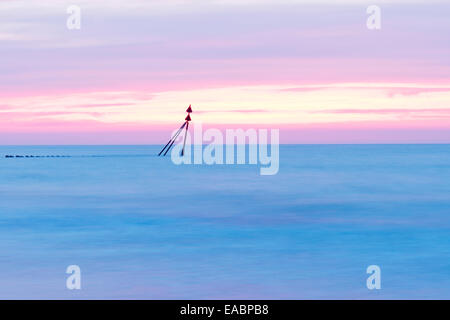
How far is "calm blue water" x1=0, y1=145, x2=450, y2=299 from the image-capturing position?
44.6ft

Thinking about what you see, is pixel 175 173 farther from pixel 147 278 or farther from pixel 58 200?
pixel 147 278

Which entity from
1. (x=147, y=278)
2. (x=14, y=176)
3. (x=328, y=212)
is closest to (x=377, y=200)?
(x=328, y=212)

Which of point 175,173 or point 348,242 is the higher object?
point 175,173

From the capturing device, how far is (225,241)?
19.1 m

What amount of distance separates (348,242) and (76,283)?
8.71 m

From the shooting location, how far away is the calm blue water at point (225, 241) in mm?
13594

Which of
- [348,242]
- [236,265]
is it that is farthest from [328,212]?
[236,265]

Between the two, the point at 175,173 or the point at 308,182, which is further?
the point at 175,173

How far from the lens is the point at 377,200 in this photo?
29406 millimetres

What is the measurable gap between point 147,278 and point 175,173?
34.7 metres

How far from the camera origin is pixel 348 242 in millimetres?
18906
